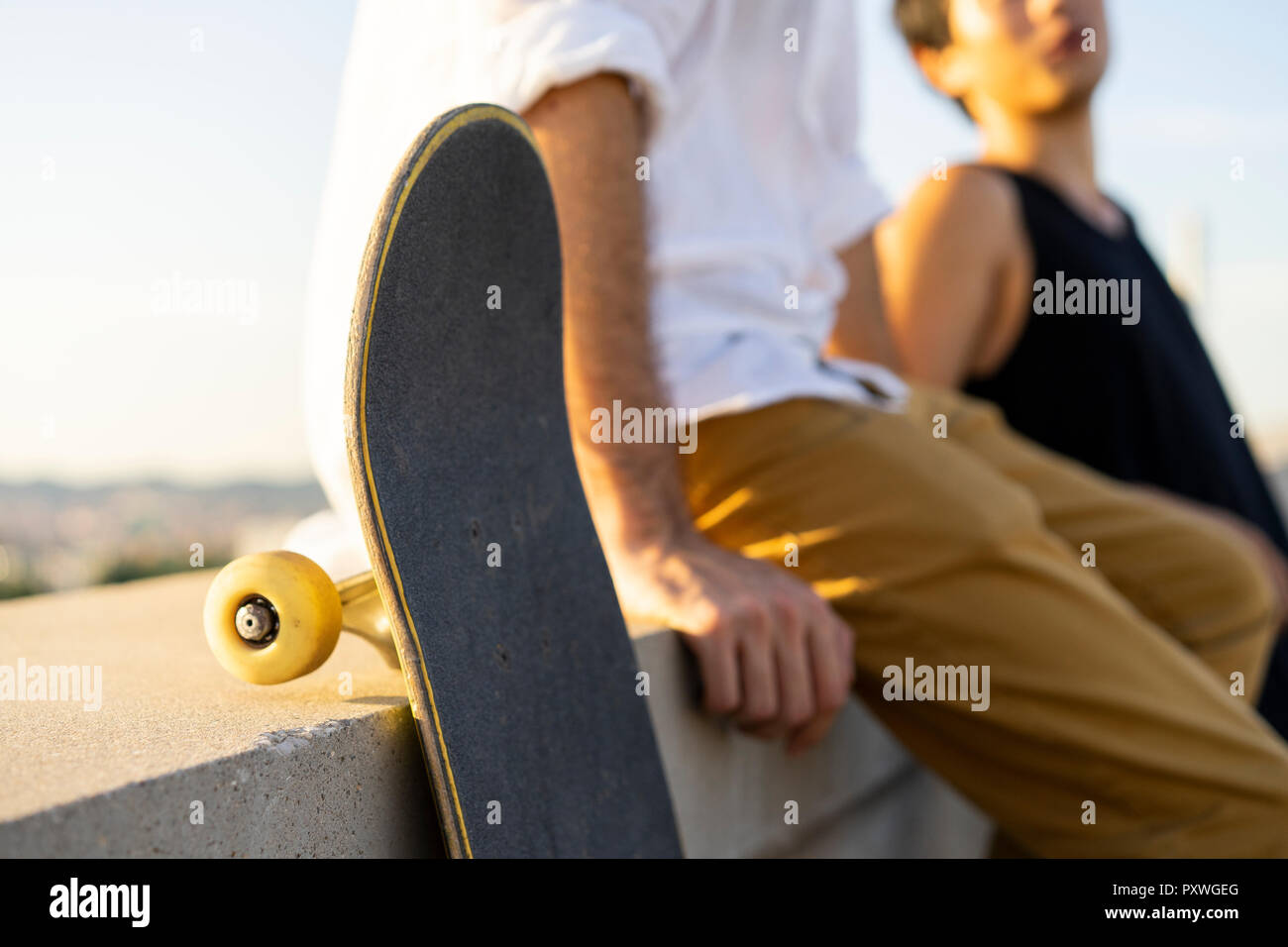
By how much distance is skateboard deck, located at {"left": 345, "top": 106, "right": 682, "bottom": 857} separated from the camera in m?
0.82

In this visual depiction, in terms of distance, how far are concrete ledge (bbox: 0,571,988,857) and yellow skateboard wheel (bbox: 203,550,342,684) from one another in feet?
0.14

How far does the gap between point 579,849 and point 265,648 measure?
0.33 metres

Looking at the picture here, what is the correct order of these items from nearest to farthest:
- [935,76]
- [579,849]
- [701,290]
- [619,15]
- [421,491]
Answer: [421,491], [579,849], [619,15], [701,290], [935,76]

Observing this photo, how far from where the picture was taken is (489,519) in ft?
3.19

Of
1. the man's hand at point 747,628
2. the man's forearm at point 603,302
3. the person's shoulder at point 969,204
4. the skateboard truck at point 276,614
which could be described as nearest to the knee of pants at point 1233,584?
the person's shoulder at point 969,204

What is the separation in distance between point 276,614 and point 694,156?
911 mm

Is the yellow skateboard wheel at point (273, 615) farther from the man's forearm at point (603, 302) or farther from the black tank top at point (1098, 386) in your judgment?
the black tank top at point (1098, 386)

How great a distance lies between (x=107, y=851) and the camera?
0.67m

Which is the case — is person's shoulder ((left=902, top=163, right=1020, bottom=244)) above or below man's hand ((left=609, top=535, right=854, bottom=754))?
above

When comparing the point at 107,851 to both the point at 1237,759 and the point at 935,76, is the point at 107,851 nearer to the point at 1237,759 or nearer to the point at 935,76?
the point at 1237,759

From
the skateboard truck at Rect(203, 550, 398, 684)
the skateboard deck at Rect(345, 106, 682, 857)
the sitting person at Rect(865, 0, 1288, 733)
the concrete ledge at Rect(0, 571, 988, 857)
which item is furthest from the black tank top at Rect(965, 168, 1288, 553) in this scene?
the skateboard truck at Rect(203, 550, 398, 684)

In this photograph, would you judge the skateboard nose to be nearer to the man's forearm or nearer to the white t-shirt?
the white t-shirt

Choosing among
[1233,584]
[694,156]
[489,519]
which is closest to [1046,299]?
[1233,584]
